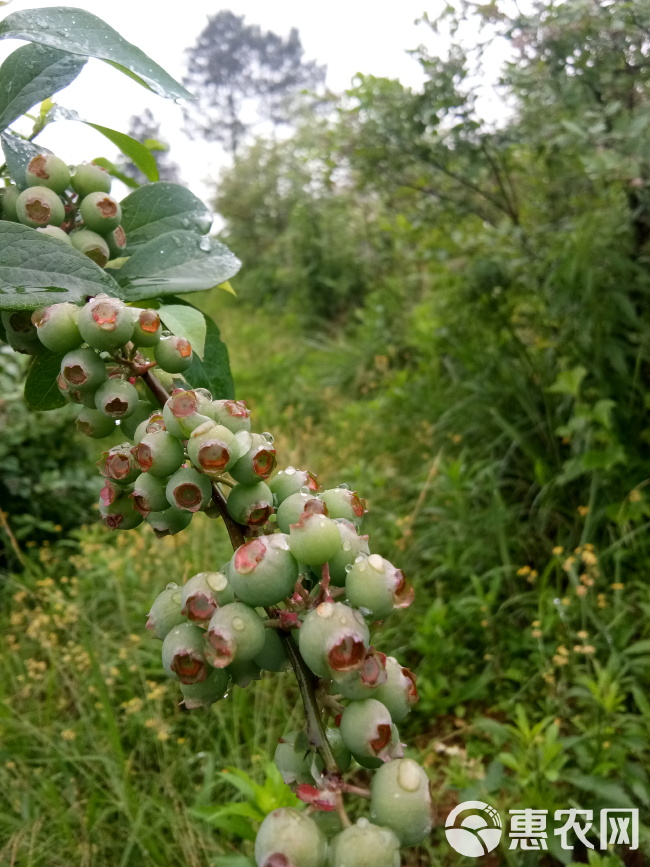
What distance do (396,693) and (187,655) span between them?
0.11 meters

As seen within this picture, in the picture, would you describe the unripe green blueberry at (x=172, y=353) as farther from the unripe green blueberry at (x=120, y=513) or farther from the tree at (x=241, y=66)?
the tree at (x=241, y=66)

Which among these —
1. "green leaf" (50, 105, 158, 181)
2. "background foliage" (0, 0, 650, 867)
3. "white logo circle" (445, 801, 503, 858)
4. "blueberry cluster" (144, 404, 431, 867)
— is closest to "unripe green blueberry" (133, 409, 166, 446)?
"blueberry cluster" (144, 404, 431, 867)

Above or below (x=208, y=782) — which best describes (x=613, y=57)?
above

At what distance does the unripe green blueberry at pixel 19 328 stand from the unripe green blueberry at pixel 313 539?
0.85 ft

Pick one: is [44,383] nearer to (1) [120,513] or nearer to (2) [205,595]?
(1) [120,513]

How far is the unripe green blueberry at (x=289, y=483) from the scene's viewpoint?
38cm

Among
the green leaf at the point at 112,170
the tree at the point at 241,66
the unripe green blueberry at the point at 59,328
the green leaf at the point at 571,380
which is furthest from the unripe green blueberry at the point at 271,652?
the tree at the point at 241,66

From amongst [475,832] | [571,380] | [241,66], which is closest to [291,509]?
[475,832]

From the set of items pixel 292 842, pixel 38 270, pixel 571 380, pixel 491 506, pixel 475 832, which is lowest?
pixel 475 832

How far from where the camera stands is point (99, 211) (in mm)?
488

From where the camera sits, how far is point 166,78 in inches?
19.2

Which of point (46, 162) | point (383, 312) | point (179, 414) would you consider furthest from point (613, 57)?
point (383, 312)

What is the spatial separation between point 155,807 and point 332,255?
4.83 metres

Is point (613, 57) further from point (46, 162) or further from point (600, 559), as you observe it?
point (46, 162)
